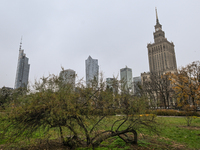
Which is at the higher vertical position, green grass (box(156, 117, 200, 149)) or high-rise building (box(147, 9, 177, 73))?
high-rise building (box(147, 9, 177, 73))

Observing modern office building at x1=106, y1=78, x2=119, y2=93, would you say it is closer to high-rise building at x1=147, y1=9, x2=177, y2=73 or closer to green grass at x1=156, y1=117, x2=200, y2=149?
green grass at x1=156, y1=117, x2=200, y2=149

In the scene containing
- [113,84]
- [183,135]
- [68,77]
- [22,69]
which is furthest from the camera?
[22,69]

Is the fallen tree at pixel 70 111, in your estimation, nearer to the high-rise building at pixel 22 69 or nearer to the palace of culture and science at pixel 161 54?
the high-rise building at pixel 22 69

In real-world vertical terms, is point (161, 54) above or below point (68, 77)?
above

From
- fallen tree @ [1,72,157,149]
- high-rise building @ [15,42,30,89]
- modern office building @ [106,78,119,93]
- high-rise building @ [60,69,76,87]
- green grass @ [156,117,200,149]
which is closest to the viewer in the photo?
fallen tree @ [1,72,157,149]

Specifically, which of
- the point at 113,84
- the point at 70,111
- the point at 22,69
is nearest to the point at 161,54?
the point at 22,69

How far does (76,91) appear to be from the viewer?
17.3ft

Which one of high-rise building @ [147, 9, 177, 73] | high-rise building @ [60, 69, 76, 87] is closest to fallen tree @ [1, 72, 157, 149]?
high-rise building @ [60, 69, 76, 87]

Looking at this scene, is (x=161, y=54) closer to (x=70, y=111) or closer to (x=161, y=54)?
(x=161, y=54)

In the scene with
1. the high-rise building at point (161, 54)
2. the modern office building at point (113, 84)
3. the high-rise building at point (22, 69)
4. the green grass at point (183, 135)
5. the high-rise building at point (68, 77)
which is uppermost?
the high-rise building at point (161, 54)

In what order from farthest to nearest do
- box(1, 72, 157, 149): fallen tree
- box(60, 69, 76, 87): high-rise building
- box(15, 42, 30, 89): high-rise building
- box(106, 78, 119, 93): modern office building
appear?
1. box(15, 42, 30, 89): high-rise building
2. box(106, 78, 119, 93): modern office building
3. box(60, 69, 76, 87): high-rise building
4. box(1, 72, 157, 149): fallen tree

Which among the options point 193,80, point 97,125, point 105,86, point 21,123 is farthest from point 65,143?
point 193,80

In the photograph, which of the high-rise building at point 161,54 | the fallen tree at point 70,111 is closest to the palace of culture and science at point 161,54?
the high-rise building at point 161,54

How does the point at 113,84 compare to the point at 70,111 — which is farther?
the point at 113,84
